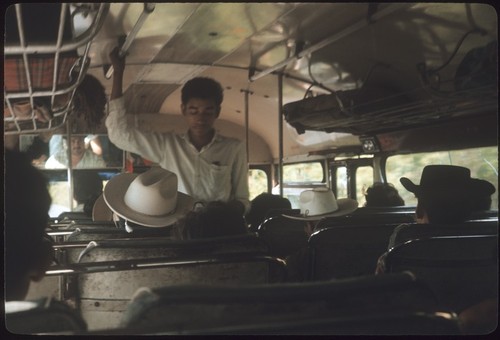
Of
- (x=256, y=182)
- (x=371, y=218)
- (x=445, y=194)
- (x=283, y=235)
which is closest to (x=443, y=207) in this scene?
(x=445, y=194)

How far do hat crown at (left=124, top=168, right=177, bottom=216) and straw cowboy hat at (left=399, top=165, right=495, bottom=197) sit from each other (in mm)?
787

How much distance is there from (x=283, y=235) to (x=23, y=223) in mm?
904

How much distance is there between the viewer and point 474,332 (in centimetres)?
114

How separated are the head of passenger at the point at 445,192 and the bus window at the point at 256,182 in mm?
508

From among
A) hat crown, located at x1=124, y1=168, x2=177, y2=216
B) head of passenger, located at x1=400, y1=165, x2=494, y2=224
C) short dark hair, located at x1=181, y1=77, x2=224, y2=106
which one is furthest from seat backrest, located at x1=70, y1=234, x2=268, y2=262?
head of passenger, located at x1=400, y1=165, x2=494, y2=224

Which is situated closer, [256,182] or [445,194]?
[256,182]

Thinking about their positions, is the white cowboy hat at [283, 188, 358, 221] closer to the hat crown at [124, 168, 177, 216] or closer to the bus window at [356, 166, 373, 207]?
the bus window at [356, 166, 373, 207]

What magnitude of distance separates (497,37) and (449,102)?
25 centimetres

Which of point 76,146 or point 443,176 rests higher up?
point 76,146

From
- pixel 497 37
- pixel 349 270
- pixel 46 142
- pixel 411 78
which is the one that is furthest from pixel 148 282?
pixel 497 37

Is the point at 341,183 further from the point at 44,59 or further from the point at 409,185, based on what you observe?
the point at 44,59

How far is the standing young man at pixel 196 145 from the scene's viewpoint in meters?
1.26

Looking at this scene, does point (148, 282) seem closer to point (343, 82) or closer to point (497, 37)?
point (343, 82)

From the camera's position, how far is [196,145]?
50.8 inches
